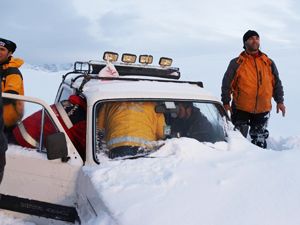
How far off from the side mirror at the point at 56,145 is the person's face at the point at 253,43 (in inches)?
135

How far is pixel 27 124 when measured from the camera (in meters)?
3.62

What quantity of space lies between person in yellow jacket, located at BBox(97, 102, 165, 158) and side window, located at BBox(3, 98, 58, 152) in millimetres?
439

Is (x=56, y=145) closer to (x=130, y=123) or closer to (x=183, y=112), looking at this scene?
(x=130, y=123)

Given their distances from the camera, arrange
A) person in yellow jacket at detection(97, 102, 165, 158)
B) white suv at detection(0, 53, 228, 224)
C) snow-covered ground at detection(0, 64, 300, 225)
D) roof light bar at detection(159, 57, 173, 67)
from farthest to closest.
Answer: roof light bar at detection(159, 57, 173, 67) → person in yellow jacket at detection(97, 102, 165, 158) → white suv at detection(0, 53, 228, 224) → snow-covered ground at detection(0, 64, 300, 225)

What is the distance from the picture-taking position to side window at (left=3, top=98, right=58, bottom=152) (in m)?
3.49

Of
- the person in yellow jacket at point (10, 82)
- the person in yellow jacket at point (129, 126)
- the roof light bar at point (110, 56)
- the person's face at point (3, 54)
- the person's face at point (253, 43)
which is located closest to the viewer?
the person in yellow jacket at point (129, 126)

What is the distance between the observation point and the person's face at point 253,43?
5.69m

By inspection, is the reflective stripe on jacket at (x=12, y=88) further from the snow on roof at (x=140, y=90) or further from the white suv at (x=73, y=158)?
the snow on roof at (x=140, y=90)

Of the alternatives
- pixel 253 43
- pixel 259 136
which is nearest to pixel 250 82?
pixel 253 43

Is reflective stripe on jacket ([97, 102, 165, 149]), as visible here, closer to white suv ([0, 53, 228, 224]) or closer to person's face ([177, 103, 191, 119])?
white suv ([0, 53, 228, 224])

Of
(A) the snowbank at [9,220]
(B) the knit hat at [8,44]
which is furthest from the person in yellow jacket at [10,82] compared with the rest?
(A) the snowbank at [9,220]

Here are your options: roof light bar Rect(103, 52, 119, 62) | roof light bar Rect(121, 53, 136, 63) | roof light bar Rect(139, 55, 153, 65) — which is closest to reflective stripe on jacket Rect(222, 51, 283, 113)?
roof light bar Rect(139, 55, 153, 65)

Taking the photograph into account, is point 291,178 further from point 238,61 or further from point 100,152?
point 238,61

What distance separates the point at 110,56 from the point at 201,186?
2.76m
